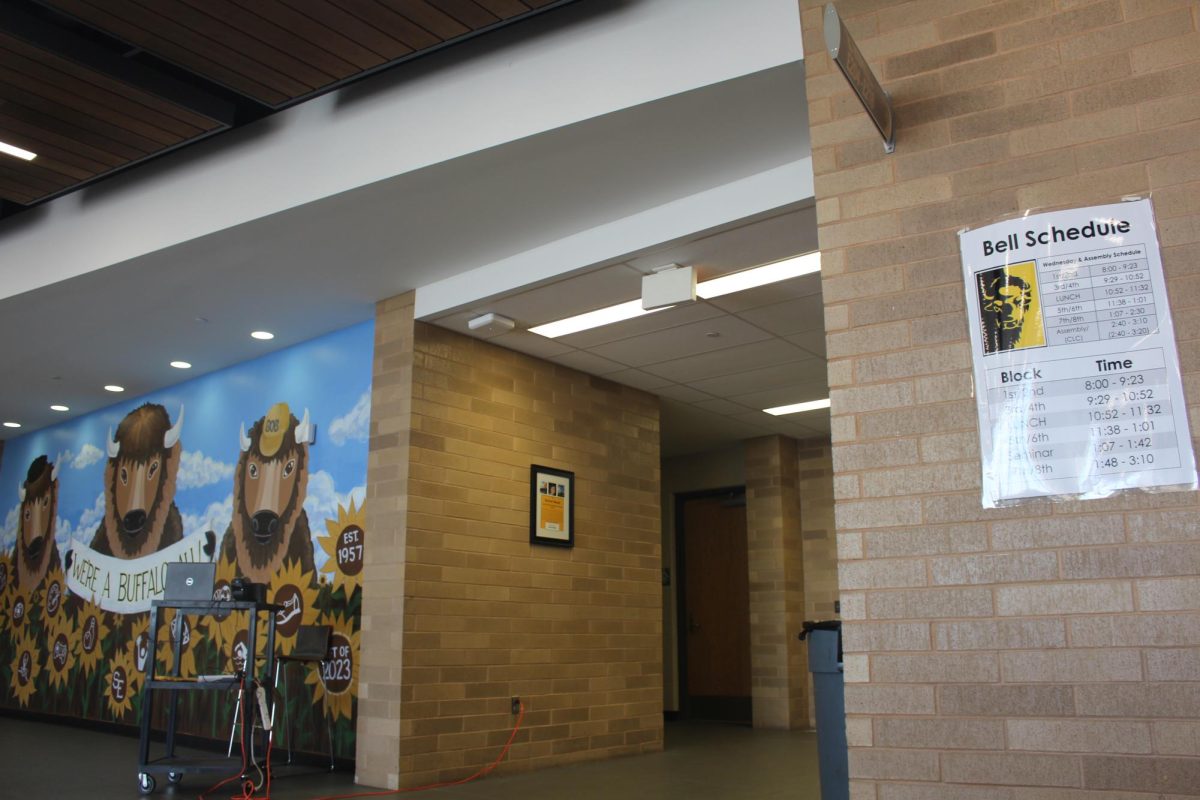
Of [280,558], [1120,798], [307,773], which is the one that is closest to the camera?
[1120,798]

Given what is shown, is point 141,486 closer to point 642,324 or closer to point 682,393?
point 682,393

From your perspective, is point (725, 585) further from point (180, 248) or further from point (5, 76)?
point (5, 76)

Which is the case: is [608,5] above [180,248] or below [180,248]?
above

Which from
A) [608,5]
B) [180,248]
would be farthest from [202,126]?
[608,5]

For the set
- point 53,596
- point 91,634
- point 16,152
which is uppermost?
point 16,152

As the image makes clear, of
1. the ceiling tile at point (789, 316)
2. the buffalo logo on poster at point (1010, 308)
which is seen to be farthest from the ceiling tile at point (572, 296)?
the buffalo logo on poster at point (1010, 308)

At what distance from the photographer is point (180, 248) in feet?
17.2

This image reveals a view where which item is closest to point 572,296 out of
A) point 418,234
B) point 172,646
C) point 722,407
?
point 418,234

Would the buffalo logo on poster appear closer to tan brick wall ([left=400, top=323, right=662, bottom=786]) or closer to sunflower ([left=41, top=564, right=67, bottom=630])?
tan brick wall ([left=400, top=323, right=662, bottom=786])

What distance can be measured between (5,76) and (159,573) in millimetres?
4843

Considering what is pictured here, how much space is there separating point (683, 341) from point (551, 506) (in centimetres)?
153

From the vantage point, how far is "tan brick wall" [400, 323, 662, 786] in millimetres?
5812

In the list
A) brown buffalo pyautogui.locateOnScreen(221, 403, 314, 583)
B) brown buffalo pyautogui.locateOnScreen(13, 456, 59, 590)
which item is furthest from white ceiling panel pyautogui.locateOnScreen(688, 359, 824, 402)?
brown buffalo pyautogui.locateOnScreen(13, 456, 59, 590)

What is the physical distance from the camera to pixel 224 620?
7.27m
